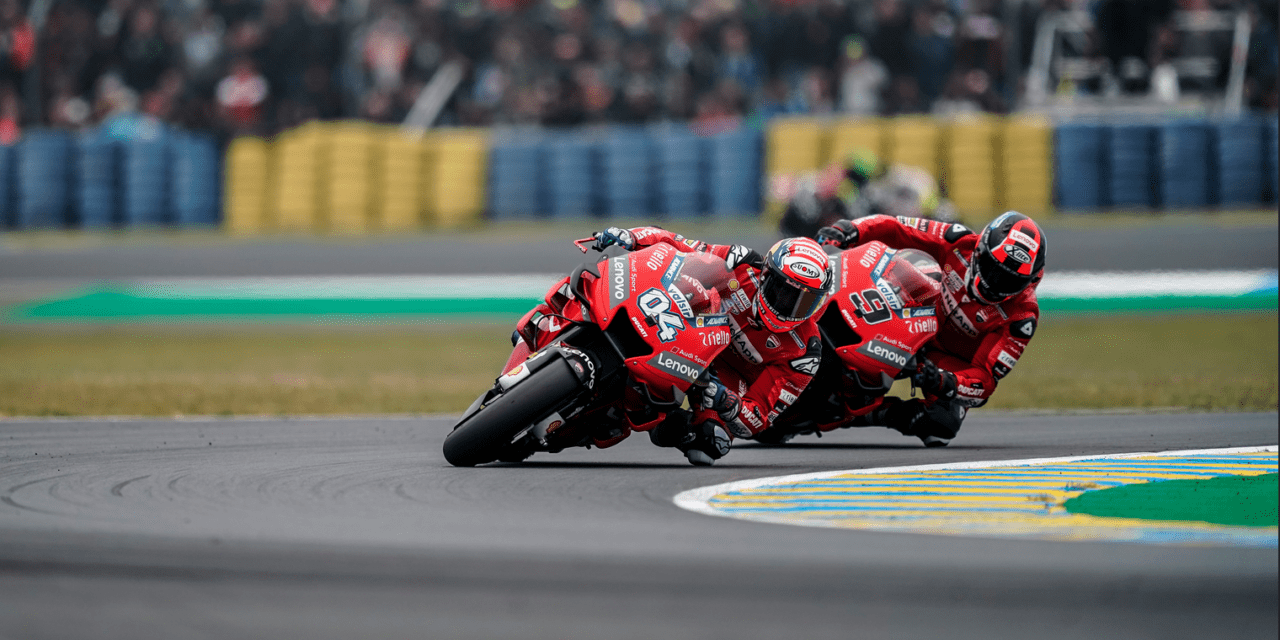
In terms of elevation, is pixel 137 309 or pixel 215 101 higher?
pixel 215 101

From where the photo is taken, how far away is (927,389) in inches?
304

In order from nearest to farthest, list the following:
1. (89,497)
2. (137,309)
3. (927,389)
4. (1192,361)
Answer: (89,497), (927,389), (1192,361), (137,309)

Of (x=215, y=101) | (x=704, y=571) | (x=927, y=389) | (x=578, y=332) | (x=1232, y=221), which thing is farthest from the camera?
(x=215, y=101)

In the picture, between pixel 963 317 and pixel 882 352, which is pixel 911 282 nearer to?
pixel 963 317

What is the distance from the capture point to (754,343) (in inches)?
283

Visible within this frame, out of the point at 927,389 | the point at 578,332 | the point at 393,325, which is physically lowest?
the point at 393,325

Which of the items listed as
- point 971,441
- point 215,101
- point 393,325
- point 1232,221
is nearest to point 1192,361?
point 1232,221

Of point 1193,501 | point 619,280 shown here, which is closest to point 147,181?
point 619,280

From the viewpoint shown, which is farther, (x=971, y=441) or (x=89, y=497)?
(x=971, y=441)

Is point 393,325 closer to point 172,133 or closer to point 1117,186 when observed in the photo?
point 172,133

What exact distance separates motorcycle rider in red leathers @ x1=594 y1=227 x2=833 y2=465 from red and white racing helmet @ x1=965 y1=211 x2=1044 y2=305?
107 centimetres

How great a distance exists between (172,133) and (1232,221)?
525 inches

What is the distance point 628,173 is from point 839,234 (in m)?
10.3

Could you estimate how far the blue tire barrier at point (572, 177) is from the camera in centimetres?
1808
